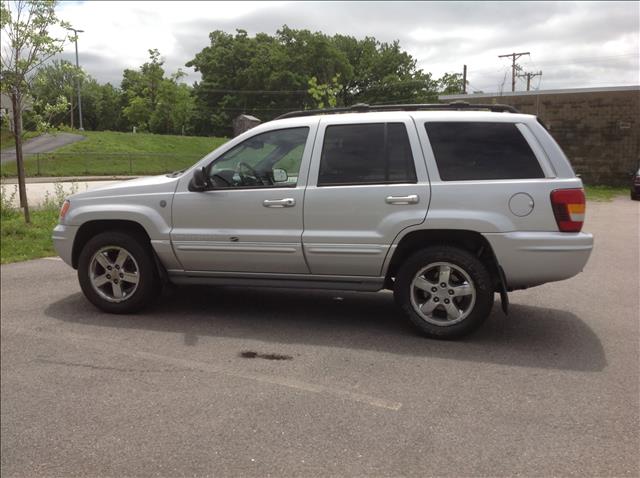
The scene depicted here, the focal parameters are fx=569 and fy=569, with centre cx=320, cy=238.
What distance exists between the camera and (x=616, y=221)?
1391 cm

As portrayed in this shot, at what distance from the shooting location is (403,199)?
4.79 meters

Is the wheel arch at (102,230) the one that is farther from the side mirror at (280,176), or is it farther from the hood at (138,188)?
the side mirror at (280,176)

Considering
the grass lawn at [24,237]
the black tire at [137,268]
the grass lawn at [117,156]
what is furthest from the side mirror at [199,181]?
the grass lawn at [117,156]

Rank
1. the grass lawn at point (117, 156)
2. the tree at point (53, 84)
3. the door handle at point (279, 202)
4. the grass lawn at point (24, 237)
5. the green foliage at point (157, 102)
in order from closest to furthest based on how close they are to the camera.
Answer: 1. the door handle at point (279, 202)
2. the grass lawn at point (24, 237)
3. the tree at point (53, 84)
4. the grass lawn at point (117, 156)
5. the green foliage at point (157, 102)

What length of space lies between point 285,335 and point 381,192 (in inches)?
60.0

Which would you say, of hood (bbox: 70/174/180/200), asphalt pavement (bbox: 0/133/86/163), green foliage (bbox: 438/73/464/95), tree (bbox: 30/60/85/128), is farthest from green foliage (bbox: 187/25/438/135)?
hood (bbox: 70/174/180/200)

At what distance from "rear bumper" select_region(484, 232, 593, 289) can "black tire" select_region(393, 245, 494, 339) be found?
215mm

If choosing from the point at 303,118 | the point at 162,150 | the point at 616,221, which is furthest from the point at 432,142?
the point at 162,150

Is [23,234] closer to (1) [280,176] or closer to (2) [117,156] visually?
(1) [280,176]

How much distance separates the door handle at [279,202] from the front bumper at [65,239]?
2.04 meters

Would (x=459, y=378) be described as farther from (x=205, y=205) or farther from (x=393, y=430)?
(x=205, y=205)

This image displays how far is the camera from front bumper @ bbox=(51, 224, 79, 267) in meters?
5.71

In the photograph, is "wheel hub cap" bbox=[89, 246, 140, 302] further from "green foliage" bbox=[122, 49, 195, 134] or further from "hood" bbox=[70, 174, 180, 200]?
"green foliage" bbox=[122, 49, 195, 134]

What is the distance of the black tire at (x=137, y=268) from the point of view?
5.50 m
